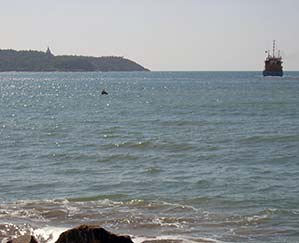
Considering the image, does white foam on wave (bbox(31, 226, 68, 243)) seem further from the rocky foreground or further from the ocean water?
the rocky foreground

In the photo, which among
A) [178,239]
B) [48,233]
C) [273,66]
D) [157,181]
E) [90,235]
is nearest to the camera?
[90,235]

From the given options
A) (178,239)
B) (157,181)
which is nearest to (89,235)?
(178,239)

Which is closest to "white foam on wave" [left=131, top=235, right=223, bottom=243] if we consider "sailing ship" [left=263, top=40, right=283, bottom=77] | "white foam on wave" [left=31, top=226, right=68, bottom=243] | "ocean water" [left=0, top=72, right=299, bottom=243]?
"ocean water" [left=0, top=72, right=299, bottom=243]

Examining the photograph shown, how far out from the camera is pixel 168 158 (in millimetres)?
30844

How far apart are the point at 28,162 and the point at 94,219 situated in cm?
1180

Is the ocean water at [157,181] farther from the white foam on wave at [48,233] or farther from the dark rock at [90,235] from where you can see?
the dark rock at [90,235]

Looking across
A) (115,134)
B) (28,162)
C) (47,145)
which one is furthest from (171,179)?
(115,134)

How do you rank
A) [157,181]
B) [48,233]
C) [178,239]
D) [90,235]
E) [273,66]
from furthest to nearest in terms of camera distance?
[273,66]
[157,181]
[48,233]
[178,239]
[90,235]

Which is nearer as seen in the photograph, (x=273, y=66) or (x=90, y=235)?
(x=90, y=235)

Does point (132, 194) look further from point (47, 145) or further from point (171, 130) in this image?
point (171, 130)

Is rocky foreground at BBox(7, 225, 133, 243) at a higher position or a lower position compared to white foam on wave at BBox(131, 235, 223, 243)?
higher

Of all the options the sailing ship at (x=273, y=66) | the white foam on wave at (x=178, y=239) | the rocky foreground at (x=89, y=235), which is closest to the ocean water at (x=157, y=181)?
the white foam on wave at (x=178, y=239)

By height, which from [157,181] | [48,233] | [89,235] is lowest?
[48,233]

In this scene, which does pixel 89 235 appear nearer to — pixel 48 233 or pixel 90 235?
pixel 90 235
